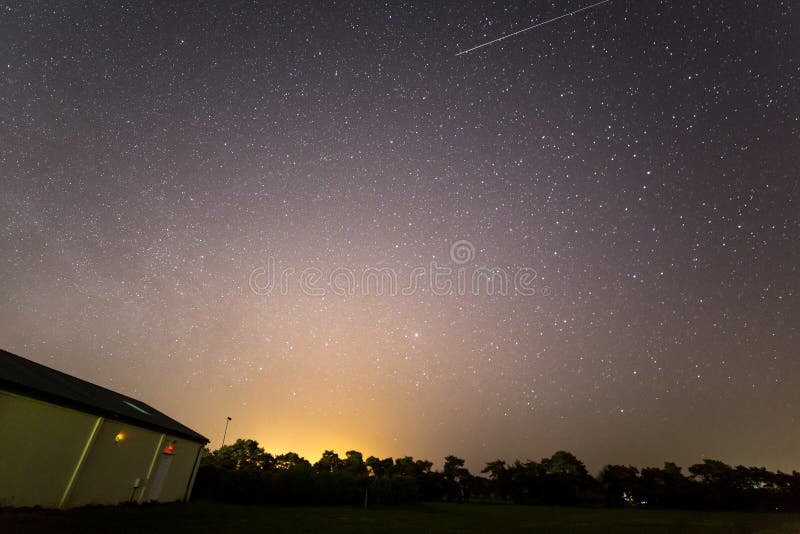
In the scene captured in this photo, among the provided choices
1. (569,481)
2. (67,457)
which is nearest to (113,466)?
(67,457)

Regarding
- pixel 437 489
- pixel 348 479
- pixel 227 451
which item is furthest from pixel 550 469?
pixel 227 451

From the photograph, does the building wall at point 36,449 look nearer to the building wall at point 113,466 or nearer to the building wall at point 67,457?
the building wall at point 67,457

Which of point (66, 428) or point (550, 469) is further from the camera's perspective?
point (550, 469)

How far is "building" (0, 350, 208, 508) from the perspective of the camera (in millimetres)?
10641

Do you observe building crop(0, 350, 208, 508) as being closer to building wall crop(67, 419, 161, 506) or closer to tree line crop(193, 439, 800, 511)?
building wall crop(67, 419, 161, 506)

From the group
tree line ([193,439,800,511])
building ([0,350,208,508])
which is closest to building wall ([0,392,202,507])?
building ([0,350,208,508])

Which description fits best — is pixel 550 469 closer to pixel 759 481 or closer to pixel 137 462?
pixel 759 481

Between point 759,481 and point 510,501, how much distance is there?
2237 cm

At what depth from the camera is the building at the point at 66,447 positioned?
10.6m

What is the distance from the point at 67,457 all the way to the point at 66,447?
30 centimetres

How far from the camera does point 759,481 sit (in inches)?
1513

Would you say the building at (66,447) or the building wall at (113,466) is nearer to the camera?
the building at (66,447)

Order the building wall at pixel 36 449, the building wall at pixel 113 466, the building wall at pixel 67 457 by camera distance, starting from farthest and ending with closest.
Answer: the building wall at pixel 113 466, the building wall at pixel 67 457, the building wall at pixel 36 449

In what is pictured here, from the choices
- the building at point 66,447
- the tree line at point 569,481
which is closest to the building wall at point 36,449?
the building at point 66,447
